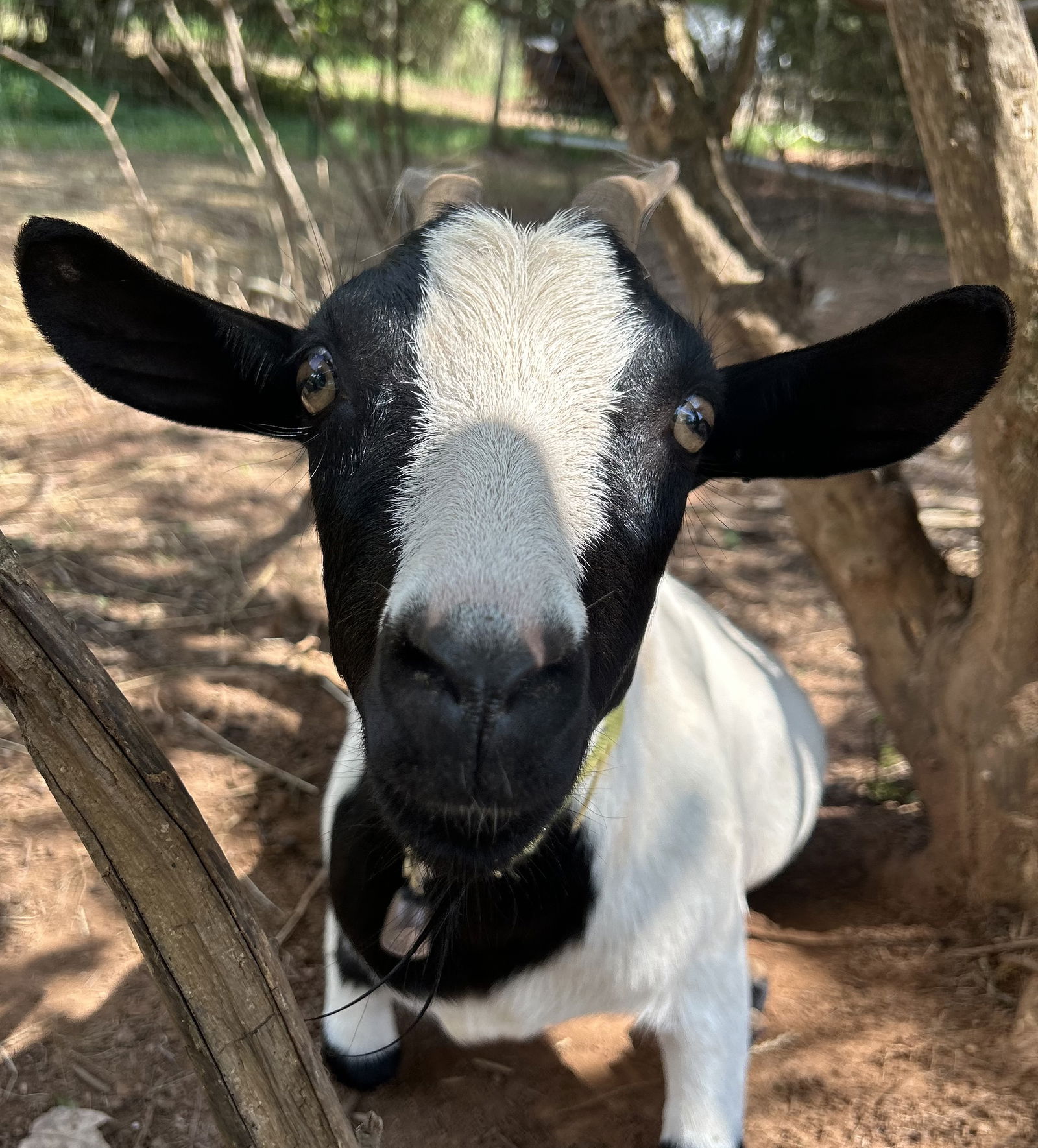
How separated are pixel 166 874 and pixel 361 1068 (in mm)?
1435

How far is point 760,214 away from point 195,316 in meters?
12.2

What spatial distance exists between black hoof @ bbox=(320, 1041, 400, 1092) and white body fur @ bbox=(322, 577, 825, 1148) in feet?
0.08

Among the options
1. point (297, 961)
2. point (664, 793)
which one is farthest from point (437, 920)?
point (297, 961)

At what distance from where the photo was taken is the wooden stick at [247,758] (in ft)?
11.9

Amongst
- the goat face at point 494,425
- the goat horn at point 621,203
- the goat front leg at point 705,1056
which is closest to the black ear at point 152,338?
the goat face at point 494,425

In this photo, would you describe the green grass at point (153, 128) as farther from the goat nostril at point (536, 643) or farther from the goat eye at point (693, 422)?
the goat nostril at point (536, 643)

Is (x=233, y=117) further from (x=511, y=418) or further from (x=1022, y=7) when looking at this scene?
(x=511, y=418)

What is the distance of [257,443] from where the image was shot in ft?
19.8

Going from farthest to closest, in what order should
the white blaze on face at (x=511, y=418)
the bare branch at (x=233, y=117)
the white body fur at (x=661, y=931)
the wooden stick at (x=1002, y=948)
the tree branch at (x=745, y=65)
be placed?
the bare branch at (x=233, y=117) → the tree branch at (x=745, y=65) → the wooden stick at (x=1002, y=948) → the white body fur at (x=661, y=931) → the white blaze on face at (x=511, y=418)

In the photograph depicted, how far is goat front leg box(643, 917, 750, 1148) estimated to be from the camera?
234cm

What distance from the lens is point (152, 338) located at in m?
2.03

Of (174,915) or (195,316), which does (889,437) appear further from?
(174,915)

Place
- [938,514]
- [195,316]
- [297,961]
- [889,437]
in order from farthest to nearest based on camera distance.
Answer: [938,514] → [297,961] → [889,437] → [195,316]

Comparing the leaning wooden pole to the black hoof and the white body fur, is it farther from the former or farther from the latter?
the black hoof
